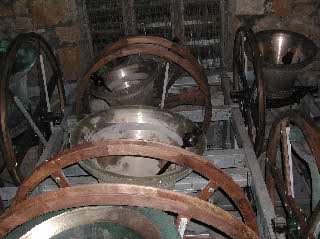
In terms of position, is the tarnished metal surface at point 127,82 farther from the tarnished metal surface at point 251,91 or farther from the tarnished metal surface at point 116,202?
the tarnished metal surface at point 116,202

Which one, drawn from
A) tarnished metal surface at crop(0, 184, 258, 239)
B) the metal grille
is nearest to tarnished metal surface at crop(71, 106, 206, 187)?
tarnished metal surface at crop(0, 184, 258, 239)

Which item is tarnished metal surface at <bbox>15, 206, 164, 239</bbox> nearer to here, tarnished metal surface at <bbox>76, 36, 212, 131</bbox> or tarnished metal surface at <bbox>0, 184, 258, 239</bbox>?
tarnished metal surface at <bbox>0, 184, 258, 239</bbox>

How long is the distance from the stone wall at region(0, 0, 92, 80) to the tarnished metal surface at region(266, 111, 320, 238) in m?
2.52

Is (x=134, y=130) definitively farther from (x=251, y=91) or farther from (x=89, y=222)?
(x=89, y=222)

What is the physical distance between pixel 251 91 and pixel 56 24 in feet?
7.89

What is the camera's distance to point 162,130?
2.71 m

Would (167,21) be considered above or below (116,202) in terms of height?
above

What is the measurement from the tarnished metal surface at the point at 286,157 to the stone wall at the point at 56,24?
2520 millimetres

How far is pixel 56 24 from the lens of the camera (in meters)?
4.42

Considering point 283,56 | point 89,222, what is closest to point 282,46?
point 283,56

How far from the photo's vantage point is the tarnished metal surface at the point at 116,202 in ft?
4.55

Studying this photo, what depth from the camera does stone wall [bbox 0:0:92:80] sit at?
14.1 ft

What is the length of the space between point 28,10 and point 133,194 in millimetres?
3540

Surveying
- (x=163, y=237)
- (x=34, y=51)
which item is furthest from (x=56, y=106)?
(x=163, y=237)
